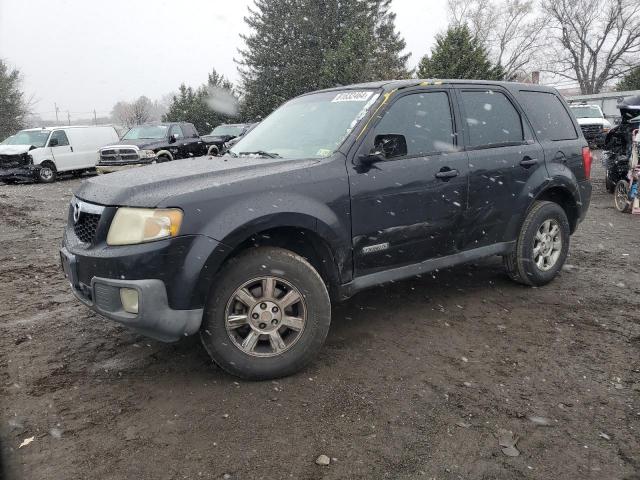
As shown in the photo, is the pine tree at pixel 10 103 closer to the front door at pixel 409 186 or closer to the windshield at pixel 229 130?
the windshield at pixel 229 130

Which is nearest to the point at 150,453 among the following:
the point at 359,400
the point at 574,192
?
the point at 359,400

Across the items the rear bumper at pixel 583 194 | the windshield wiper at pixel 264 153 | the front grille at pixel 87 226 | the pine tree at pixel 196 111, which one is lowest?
the rear bumper at pixel 583 194

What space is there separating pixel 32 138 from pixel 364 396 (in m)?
17.7

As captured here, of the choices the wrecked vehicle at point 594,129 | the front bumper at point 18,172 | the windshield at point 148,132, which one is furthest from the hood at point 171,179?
the wrecked vehicle at point 594,129

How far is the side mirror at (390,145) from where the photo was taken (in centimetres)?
361

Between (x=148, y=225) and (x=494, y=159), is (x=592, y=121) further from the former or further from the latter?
(x=148, y=225)

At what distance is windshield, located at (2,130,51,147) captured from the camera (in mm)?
16953

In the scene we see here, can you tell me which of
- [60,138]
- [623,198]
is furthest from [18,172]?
[623,198]

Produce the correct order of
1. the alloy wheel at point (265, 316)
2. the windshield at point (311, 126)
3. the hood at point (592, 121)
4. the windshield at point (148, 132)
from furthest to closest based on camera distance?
1. the hood at point (592, 121)
2. the windshield at point (148, 132)
3. the windshield at point (311, 126)
4. the alloy wheel at point (265, 316)

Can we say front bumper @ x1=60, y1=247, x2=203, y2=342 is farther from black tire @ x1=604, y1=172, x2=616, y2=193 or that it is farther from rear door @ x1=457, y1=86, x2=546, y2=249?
black tire @ x1=604, y1=172, x2=616, y2=193

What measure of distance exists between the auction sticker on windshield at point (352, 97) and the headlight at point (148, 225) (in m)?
1.75

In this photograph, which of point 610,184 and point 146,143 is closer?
point 610,184

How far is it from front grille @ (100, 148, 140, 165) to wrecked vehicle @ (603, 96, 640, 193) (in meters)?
12.8

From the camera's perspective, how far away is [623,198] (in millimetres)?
9242
